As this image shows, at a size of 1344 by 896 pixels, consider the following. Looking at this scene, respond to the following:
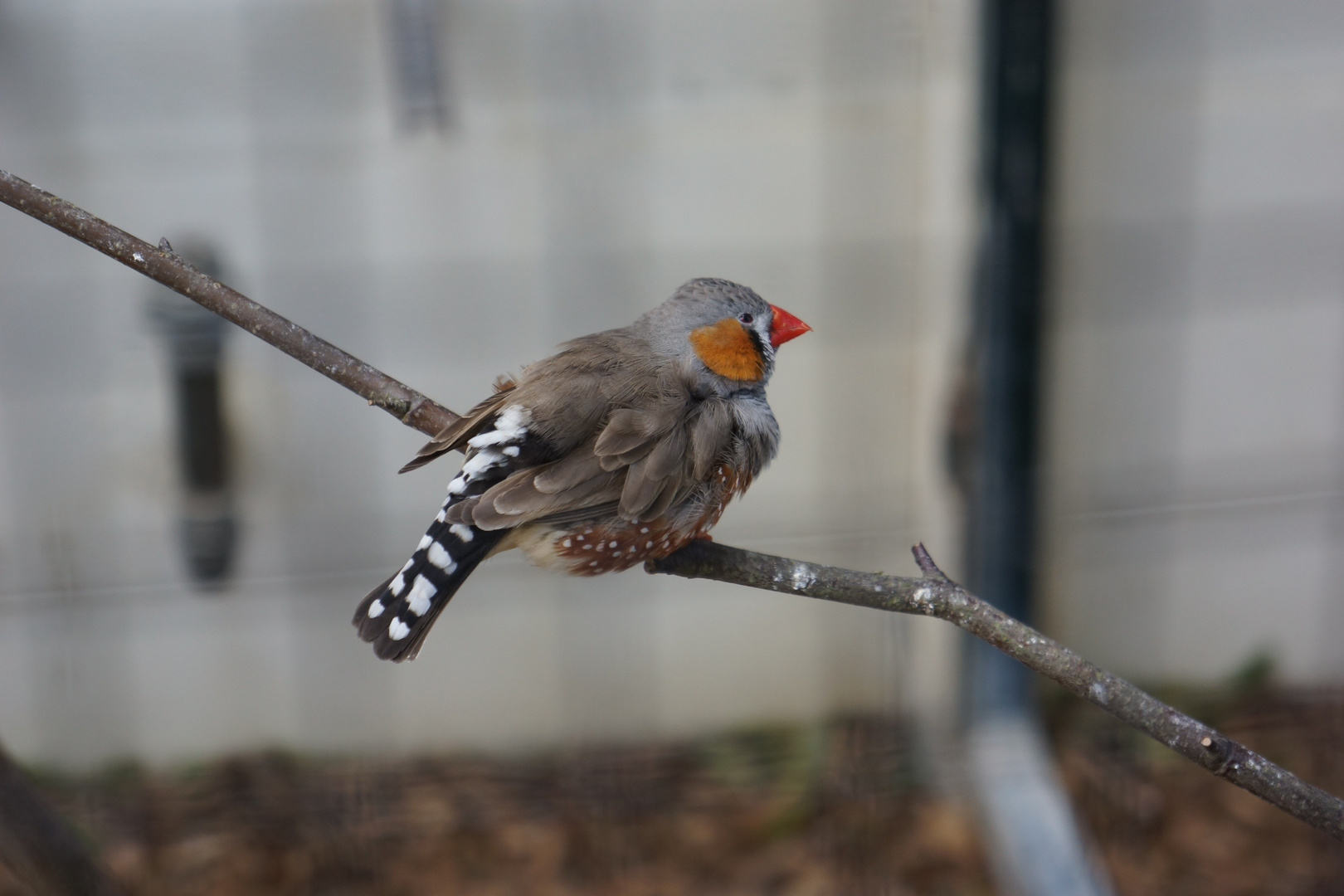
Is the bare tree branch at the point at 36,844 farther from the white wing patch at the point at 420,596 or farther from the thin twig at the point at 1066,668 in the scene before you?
the thin twig at the point at 1066,668

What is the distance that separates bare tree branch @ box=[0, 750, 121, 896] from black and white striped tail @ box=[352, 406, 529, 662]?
56cm

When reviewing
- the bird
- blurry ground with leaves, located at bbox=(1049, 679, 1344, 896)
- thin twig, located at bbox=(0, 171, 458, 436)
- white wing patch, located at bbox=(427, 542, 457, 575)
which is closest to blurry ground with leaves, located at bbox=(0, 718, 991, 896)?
blurry ground with leaves, located at bbox=(1049, 679, 1344, 896)

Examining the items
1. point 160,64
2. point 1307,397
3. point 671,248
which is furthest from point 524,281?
point 1307,397

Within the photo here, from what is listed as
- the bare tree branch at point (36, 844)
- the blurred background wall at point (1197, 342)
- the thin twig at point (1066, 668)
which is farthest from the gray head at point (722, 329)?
the blurred background wall at point (1197, 342)

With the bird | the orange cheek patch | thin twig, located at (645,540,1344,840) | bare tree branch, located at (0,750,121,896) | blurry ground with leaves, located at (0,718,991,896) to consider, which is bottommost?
blurry ground with leaves, located at (0,718,991,896)

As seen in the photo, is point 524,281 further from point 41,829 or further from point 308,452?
point 41,829

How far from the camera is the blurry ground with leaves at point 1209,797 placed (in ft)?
10.3

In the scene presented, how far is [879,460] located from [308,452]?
5.84ft

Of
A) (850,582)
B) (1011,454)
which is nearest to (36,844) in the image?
(850,582)

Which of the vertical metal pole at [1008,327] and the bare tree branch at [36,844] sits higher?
the vertical metal pole at [1008,327]

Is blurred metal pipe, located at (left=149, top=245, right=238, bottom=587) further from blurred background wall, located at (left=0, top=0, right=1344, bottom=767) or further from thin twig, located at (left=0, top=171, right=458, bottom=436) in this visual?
thin twig, located at (left=0, top=171, right=458, bottom=436)

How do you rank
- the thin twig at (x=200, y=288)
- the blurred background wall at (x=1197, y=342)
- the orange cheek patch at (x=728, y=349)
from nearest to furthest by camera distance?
the thin twig at (x=200, y=288)
the orange cheek patch at (x=728, y=349)
the blurred background wall at (x=1197, y=342)

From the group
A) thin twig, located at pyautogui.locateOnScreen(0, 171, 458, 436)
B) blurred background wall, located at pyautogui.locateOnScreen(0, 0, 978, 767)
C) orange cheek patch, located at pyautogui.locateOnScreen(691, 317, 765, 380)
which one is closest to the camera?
thin twig, located at pyautogui.locateOnScreen(0, 171, 458, 436)

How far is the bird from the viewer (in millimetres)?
1640
